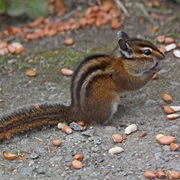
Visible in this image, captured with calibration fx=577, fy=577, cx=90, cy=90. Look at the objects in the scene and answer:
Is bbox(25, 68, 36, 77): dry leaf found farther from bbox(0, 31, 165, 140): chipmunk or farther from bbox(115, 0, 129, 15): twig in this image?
bbox(115, 0, 129, 15): twig

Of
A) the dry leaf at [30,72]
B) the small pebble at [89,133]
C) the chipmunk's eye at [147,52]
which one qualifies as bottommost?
the small pebble at [89,133]

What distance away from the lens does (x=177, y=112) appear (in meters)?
5.70

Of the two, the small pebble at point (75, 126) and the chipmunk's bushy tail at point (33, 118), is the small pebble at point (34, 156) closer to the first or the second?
the chipmunk's bushy tail at point (33, 118)

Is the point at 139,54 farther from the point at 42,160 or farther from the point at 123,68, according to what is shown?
the point at 42,160

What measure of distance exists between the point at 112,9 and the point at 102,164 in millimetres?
3471

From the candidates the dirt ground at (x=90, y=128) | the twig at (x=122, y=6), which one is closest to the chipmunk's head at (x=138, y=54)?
the dirt ground at (x=90, y=128)

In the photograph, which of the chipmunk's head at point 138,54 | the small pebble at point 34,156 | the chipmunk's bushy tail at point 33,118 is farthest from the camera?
the chipmunk's head at point 138,54

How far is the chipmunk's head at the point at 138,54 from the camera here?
5734 mm

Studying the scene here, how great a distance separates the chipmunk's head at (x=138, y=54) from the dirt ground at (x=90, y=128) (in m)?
0.34

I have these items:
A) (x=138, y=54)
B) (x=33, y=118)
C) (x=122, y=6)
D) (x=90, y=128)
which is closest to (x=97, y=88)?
(x=90, y=128)

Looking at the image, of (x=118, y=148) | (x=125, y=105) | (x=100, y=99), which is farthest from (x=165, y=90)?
(x=118, y=148)

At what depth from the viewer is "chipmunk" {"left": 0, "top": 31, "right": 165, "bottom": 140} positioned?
5512 millimetres

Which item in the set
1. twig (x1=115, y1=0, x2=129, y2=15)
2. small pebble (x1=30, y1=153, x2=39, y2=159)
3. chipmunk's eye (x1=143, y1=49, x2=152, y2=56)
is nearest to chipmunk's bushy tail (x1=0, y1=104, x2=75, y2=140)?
small pebble (x1=30, y1=153, x2=39, y2=159)

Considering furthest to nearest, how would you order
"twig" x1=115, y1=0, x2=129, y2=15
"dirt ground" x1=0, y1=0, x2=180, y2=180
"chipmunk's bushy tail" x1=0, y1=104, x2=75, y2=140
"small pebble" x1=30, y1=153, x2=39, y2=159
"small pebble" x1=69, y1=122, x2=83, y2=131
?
1. "twig" x1=115, y1=0, x2=129, y2=15
2. "small pebble" x1=69, y1=122, x2=83, y2=131
3. "chipmunk's bushy tail" x1=0, y1=104, x2=75, y2=140
4. "small pebble" x1=30, y1=153, x2=39, y2=159
5. "dirt ground" x1=0, y1=0, x2=180, y2=180
